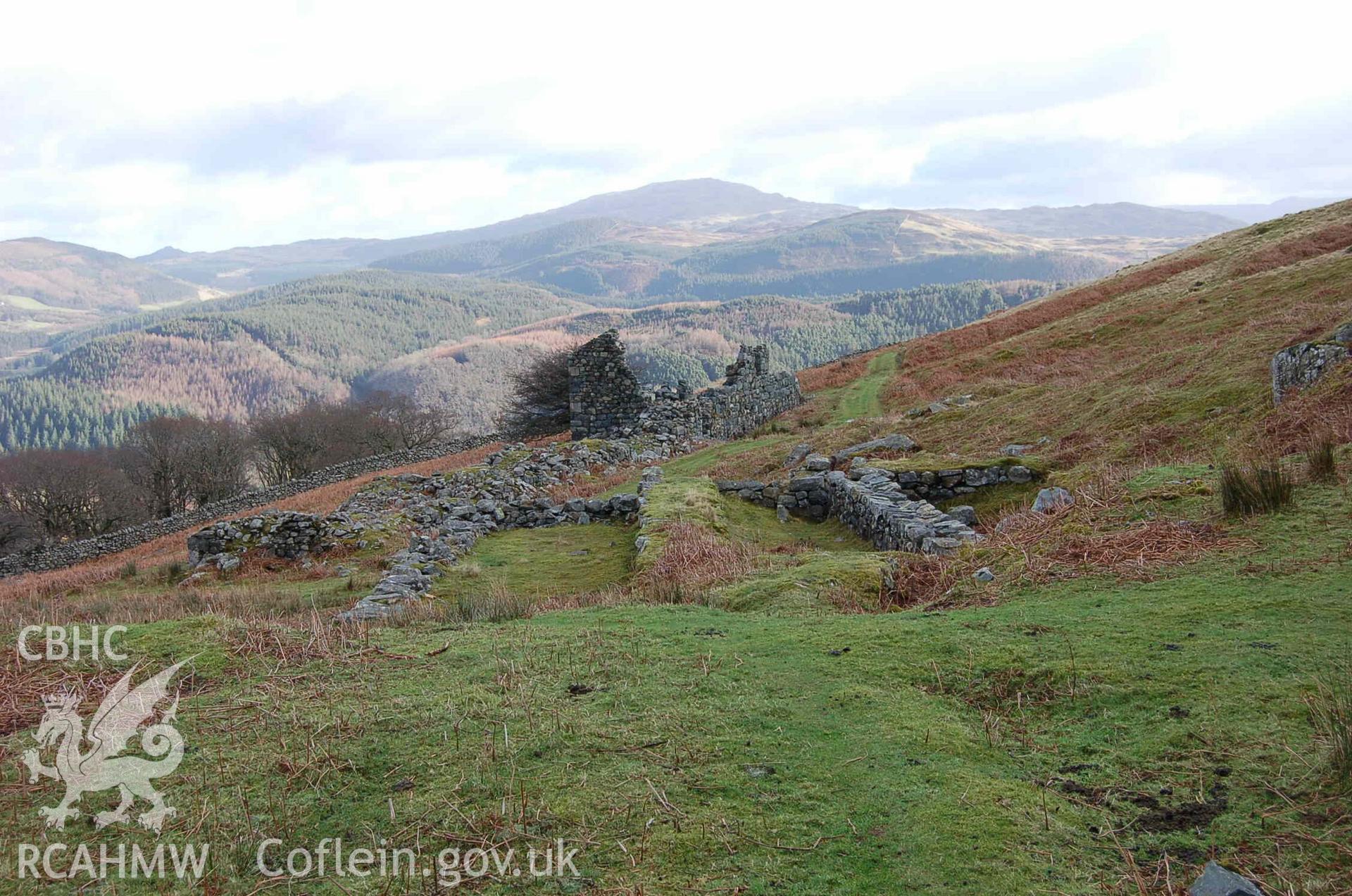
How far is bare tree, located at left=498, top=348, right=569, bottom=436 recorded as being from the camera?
153ft

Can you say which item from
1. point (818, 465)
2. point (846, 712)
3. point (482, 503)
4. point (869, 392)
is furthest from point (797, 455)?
point (869, 392)

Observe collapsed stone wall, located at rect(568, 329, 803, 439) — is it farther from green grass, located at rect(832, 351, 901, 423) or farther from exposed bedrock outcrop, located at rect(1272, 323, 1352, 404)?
exposed bedrock outcrop, located at rect(1272, 323, 1352, 404)

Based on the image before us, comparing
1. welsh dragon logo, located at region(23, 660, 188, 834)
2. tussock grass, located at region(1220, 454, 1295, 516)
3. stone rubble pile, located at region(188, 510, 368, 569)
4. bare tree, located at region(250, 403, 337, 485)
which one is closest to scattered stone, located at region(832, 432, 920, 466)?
tussock grass, located at region(1220, 454, 1295, 516)

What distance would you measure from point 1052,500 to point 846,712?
635 cm

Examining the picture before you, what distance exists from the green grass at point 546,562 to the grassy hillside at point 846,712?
61 cm

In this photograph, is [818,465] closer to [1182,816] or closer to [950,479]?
[950,479]

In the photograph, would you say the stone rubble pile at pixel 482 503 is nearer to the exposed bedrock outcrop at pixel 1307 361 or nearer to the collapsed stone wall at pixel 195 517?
the exposed bedrock outcrop at pixel 1307 361

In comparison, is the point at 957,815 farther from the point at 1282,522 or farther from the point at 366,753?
the point at 1282,522

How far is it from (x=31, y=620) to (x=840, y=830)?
8.15 m

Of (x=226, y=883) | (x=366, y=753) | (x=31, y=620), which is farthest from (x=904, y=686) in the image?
(x=31, y=620)

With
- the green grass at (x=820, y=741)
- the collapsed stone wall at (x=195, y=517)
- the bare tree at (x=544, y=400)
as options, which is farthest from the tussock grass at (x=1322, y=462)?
the bare tree at (x=544, y=400)

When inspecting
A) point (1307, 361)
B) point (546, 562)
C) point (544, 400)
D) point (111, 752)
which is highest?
point (1307, 361)

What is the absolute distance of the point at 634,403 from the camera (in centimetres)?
3388

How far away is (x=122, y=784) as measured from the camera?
13.7 feet
